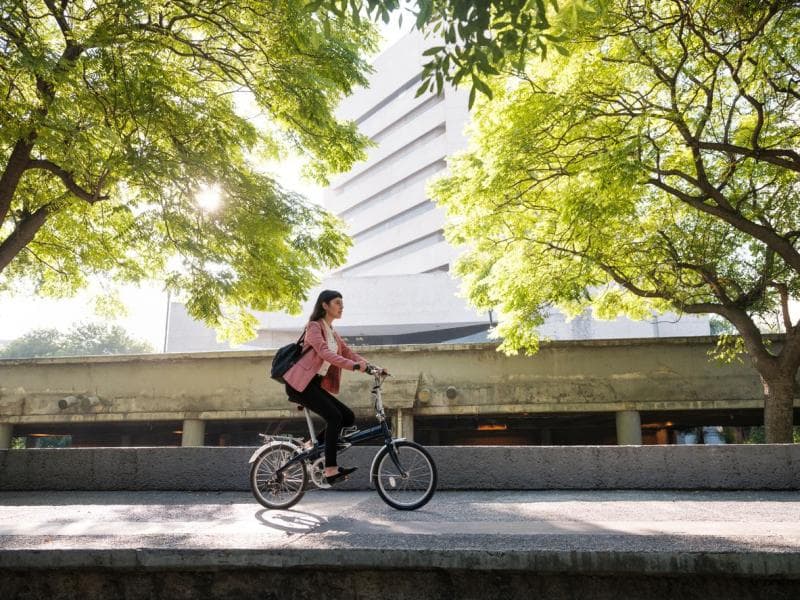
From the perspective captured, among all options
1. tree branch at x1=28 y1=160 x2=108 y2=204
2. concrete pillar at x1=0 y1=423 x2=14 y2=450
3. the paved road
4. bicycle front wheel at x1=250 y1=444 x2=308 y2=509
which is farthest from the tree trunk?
concrete pillar at x1=0 y1=423 x2=14 y2=450

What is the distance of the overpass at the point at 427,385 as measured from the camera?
66.0 feet

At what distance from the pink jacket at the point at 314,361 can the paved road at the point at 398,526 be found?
3.66 ft

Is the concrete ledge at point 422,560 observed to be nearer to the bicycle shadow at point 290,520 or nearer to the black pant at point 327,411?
the bicycle shadow at point 290,520

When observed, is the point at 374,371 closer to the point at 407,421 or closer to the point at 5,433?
the point at 407,421


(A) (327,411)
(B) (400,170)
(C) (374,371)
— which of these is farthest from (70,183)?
(B) (400,170)

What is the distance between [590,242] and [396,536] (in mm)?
10427

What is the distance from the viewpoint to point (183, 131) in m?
10.5

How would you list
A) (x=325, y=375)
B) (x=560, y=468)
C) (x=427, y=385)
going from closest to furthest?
(x=325, y=375) → (x=560, y=468) → (x=427, y=385)

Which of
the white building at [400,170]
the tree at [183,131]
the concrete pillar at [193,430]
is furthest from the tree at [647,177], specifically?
the white building at [400,170]

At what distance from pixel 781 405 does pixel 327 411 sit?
12033 millimetres

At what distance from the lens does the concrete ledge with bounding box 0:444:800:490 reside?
7.12 m

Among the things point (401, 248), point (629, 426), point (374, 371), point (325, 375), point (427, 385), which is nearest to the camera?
point (374, 371)

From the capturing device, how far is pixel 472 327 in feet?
136

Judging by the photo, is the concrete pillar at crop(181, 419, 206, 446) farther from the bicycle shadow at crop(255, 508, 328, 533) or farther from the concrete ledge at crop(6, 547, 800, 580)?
the concrete ledge at crop(6, 547, 800, 580)
